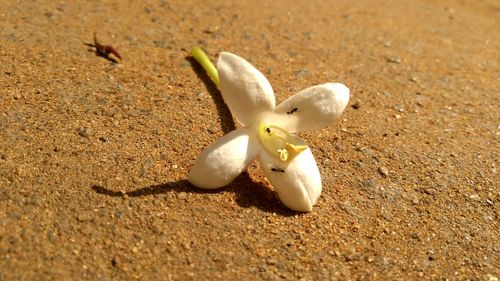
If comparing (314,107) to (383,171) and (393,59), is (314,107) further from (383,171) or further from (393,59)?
(393,59)

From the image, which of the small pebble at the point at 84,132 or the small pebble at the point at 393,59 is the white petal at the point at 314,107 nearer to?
the small pebble at the point at 84,132

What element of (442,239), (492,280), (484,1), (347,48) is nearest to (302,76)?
(347,48)

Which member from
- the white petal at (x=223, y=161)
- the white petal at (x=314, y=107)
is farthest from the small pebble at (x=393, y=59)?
the white petal at (x=223, y=161)

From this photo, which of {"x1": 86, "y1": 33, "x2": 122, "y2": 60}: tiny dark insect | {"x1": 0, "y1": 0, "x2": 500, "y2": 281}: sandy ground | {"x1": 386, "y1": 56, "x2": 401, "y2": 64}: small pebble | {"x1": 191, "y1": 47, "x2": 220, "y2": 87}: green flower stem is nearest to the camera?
{"x1": 0, "y1": 0, "x2": 500, "y2": 281}: sandy ground

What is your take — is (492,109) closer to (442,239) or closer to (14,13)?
(442,239)

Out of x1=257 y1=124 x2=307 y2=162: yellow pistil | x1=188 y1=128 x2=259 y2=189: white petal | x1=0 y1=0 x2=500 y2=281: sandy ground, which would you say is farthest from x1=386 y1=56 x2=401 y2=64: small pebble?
x1=188 y1=128 x2=259 y2=189: white petal

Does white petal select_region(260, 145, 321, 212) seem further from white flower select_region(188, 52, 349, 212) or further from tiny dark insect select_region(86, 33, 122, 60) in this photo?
tiny dark insect select_region(86, 33, 122, 60)
